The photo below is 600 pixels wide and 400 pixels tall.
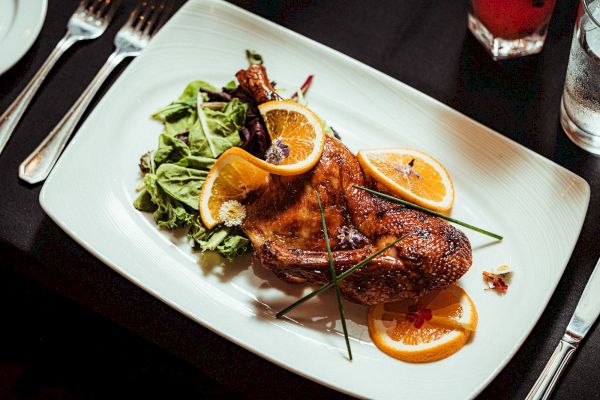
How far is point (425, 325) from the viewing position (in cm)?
239

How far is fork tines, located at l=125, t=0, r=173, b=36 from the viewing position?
3.06 m

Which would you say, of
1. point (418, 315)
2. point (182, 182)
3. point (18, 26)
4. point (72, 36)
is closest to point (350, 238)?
point (418, 315)

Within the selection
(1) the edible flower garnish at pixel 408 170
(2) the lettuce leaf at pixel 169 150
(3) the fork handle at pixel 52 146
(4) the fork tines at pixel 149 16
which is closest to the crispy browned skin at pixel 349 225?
(1) the edible flower garnish at pixel 408 170

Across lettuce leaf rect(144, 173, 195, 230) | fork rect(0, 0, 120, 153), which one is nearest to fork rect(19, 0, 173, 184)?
fork rect(0, 0, 120, 153)

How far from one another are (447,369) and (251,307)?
2.22ft

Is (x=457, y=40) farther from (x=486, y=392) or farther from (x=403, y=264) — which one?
(x=486, y=392)

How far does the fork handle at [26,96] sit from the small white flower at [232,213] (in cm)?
98

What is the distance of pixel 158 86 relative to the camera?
2840mm

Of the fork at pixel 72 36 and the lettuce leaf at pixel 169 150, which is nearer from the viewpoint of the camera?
the lettuce leaf at pixel 169 150

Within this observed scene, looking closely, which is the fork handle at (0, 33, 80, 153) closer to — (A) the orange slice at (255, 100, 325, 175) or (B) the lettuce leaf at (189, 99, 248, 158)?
(B) the lettuce leaf at (189, 99, 248, 158)

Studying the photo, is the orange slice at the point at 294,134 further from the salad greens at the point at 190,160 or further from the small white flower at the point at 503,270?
the small white flower at the point at 503,270

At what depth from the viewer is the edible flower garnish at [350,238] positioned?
2395 mm

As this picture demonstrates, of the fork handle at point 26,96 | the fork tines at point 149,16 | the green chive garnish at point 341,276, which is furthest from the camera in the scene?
the fork tines at point 149,16

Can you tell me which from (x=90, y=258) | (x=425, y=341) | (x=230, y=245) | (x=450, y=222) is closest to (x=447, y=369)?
(x=425, y=341)
